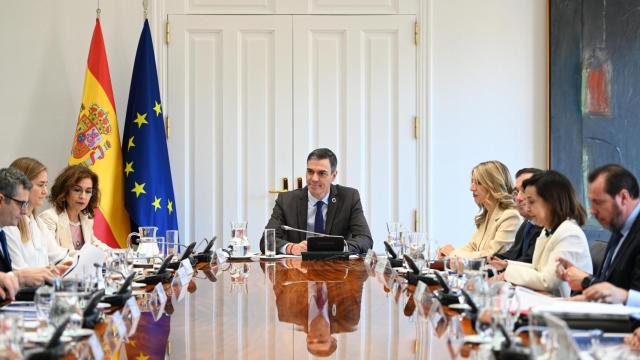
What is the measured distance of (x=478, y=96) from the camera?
6.38m

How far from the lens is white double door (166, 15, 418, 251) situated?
633 centimetres

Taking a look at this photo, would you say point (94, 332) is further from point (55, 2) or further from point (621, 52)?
point (621, 52)

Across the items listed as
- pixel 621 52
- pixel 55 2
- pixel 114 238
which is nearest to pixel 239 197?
pixel 114 238

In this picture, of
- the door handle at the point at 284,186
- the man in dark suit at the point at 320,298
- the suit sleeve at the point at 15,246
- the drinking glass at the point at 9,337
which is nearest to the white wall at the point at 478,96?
the door handle at the point at 284,186

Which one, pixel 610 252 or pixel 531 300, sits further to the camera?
pixel 610 252

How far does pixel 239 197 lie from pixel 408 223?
1337 millimetres

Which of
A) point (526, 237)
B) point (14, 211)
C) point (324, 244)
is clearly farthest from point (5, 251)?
point (526, 237)

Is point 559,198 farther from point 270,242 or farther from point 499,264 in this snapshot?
point 270,242

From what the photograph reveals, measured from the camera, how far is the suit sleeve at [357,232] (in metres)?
5.05

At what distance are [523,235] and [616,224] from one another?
1.16 metres

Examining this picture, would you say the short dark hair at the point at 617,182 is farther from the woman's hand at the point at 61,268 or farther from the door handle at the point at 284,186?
the door handle at the point at 284,186

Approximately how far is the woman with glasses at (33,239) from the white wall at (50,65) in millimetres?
1754

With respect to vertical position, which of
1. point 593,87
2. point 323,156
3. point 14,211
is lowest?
point 14,211

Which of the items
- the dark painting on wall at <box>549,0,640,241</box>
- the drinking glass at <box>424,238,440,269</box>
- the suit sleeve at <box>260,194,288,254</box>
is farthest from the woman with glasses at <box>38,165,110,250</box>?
the dark painting on wall at <box>549,0,640,241</box>
